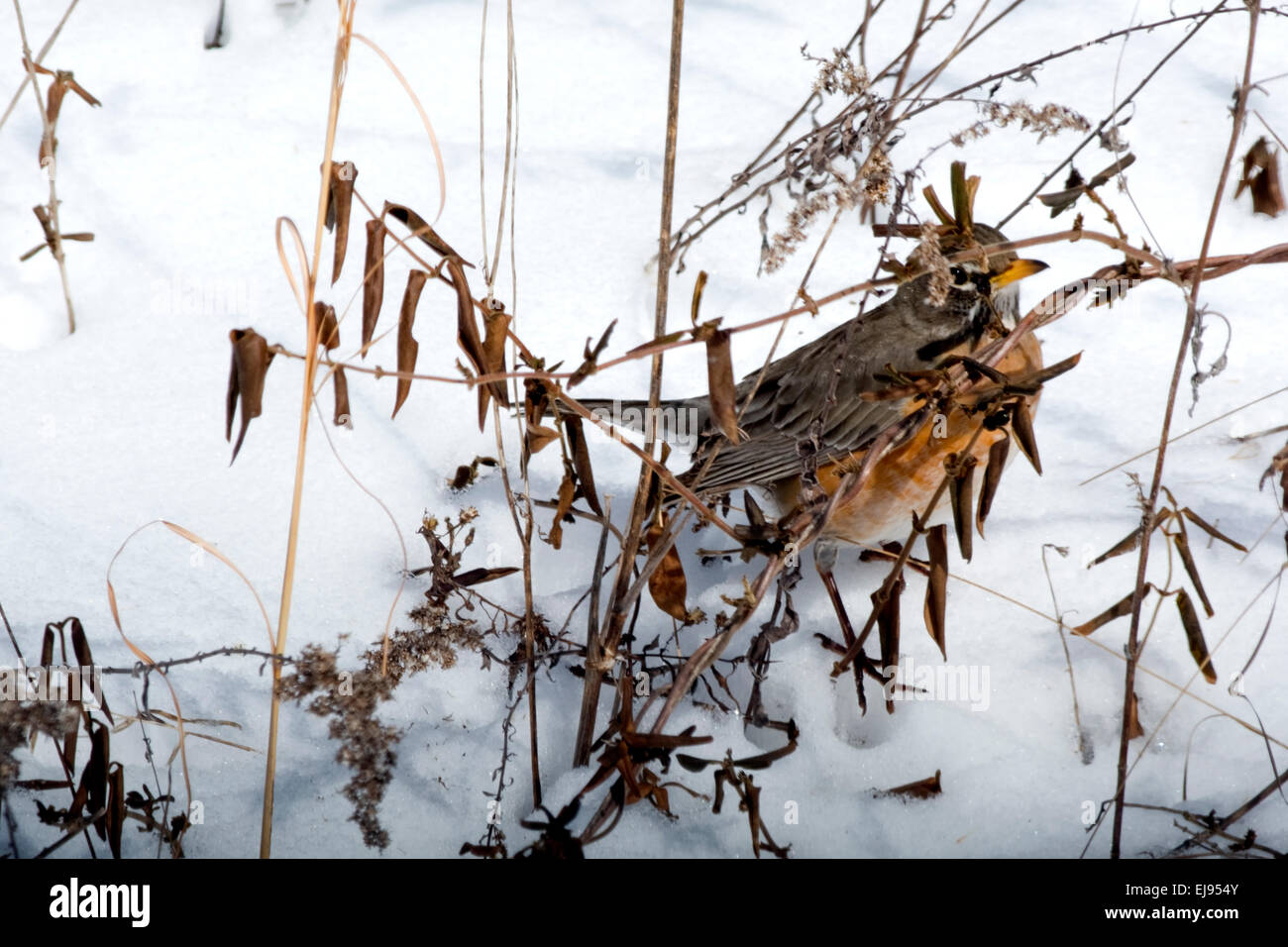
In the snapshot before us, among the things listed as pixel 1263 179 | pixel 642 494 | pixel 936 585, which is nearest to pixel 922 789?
pixel 936 585

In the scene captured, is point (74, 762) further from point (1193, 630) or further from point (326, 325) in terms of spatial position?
point (1193, 630)

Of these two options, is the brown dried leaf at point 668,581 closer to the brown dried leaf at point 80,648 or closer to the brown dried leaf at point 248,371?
the brown dried leaf at point 248,371

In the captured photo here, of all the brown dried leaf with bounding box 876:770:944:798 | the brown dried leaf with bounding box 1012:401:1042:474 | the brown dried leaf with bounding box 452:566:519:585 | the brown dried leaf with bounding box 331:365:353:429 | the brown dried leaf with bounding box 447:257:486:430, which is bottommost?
the brown dried leaf with bounding box 876:770:944:798

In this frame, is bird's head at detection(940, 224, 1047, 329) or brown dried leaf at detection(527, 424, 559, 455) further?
bird's head at detection(940, 224, 1047, 329)

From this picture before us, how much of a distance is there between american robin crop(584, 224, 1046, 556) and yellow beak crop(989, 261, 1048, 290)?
2 centimetres

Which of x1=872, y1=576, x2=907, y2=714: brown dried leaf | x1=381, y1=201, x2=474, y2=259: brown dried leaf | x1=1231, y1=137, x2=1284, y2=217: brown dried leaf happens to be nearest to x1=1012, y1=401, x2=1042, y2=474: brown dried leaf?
x1=872, y1=576, x2=907, y2=714: brown dried leaf

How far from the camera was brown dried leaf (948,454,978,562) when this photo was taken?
190cm

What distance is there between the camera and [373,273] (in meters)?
1.78

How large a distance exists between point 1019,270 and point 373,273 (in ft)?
4.74

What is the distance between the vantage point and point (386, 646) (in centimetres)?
217

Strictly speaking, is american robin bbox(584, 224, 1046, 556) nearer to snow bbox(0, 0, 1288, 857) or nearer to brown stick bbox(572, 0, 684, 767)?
snow bbox(0, 0, 1288, 857)

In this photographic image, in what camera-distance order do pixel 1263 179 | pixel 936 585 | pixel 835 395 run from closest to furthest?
pixel 936 585
pixel 835 395
pixel 1263 179
